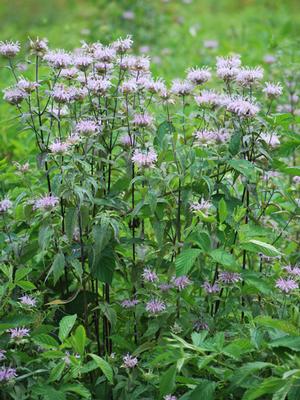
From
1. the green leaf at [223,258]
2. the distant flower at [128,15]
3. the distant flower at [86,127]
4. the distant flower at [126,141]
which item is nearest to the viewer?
the green leaf at [223,258]

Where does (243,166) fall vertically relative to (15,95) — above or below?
below

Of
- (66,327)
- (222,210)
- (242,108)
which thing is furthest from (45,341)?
(242,108)

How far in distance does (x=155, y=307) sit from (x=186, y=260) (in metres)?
0.19

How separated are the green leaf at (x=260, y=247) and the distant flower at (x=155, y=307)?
0.85 feet

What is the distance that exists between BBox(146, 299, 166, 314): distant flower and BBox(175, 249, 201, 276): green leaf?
0.54 feet

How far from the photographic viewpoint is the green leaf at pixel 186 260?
178 cm

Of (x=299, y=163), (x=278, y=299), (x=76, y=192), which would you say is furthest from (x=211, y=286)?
(x=299, y=163)

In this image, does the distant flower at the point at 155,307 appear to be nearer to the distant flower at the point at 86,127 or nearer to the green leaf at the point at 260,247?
the green leaf at the point at 260,247

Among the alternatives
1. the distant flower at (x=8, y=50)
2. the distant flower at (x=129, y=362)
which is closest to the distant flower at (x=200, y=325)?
the distant flower at (x=129, y=362)

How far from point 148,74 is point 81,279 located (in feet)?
1.99

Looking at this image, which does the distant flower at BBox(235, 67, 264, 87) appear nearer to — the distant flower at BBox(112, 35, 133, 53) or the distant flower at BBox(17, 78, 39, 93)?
the distant flower at BBox(112, 35, 133, 53)

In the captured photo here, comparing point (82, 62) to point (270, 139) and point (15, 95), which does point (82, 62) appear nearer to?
point (15, 95)

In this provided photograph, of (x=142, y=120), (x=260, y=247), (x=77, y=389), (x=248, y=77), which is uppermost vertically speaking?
(x=248, y=77)

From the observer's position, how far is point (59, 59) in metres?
1.95
